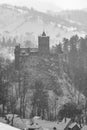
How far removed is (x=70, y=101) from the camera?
45.9m

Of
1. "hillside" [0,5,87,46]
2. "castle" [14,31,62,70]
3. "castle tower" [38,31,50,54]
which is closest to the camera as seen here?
"castle" [14,31,62,70]

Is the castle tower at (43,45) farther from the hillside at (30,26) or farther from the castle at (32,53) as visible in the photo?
the hillside at (30,26)

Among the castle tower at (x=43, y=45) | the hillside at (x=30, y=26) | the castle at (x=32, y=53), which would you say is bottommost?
the castle at (x=32, y=53)

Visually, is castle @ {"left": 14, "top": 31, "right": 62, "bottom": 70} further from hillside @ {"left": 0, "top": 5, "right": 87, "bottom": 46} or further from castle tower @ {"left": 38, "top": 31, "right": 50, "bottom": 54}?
hillside @ {"left": 0, "top": 5, "right": 87, "bottom": 46}

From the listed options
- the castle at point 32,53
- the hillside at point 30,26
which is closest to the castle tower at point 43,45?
the castle at point 32,53

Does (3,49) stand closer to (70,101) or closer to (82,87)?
(82,87)

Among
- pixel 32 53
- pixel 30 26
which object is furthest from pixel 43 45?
pixel 30 26

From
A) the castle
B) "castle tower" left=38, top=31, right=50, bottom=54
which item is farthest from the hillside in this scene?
the castle

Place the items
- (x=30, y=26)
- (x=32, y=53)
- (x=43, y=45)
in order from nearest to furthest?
(x=32, y=53)
(x=43, y=45)
(x=30, y=26)

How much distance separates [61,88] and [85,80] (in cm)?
691

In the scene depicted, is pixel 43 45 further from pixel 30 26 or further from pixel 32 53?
pixel 30 26

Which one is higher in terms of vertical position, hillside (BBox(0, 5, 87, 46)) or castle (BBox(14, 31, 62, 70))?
hillside (BBox(0, 5, 87, 46))

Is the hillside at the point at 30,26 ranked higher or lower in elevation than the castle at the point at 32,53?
higher

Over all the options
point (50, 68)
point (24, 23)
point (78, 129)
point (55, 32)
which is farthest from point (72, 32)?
point (78, 129)
